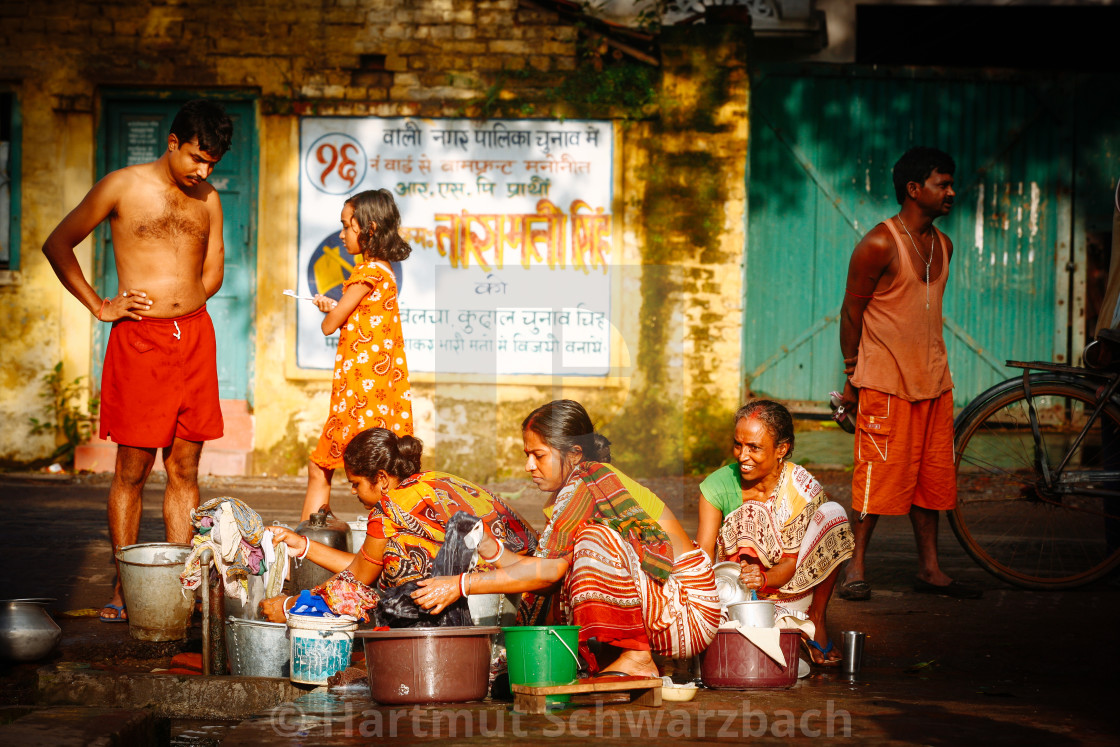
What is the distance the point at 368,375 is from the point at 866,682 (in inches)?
103

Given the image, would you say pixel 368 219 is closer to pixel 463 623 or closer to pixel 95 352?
pixel 463 623

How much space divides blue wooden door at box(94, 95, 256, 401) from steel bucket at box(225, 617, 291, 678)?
5.11m

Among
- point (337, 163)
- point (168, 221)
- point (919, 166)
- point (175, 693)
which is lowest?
point (175, 693)

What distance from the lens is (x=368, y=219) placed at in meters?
5.25

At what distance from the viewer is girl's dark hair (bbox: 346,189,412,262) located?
525 centimetres

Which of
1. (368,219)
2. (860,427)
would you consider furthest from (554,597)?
(368,219)

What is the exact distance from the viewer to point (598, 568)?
11.1 feet

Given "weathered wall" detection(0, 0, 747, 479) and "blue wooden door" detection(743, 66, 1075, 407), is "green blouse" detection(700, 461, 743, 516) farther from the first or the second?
"blue wooden door" detection(743, 66, 1075, 407)

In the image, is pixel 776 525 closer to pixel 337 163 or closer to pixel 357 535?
pixel 357 535

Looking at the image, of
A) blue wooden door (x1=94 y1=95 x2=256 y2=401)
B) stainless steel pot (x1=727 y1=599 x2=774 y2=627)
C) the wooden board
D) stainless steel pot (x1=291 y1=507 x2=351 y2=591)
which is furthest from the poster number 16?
the wooden board

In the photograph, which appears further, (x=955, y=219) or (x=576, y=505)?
(x=955, y=219)

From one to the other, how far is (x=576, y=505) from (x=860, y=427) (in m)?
1.88

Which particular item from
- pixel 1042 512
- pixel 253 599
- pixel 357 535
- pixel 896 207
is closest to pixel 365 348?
pixel 357 535

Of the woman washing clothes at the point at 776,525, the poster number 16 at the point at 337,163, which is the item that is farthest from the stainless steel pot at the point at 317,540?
the poster number 16 at the point at 337,163
